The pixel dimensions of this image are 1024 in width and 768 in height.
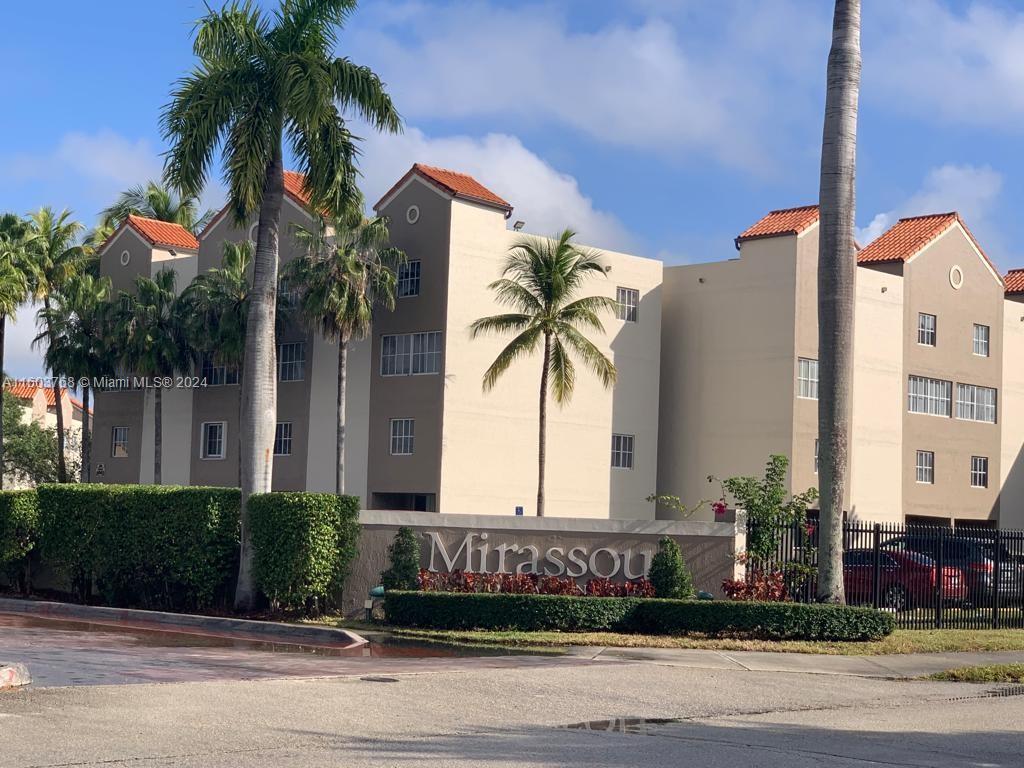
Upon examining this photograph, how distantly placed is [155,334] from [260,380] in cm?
2418

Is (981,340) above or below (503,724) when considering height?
above

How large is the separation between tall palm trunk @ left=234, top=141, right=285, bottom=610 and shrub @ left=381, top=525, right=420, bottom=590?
2.71 meters

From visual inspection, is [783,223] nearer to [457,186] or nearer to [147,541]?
[457,186]

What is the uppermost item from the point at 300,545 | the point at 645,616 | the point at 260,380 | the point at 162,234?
the point at 162,234

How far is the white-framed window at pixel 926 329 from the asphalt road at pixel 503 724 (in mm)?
36144

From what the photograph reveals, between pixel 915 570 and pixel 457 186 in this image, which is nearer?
pixel 915 570

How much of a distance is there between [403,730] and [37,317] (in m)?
44.9

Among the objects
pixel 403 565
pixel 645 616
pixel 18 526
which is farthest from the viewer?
pixel 18 526

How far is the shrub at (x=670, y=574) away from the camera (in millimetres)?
22859

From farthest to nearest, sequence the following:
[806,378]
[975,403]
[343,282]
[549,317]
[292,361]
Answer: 1. [975,403]
2. [292,361]
3. [806,378]
4. [343,282]
5. [549,317]

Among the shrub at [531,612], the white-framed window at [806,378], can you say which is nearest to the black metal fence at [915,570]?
the shrub at [531,612]

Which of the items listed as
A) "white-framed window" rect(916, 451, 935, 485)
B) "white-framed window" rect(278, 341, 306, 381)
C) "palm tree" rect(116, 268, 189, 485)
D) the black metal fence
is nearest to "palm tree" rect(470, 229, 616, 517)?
"white-framed window" rect(278, 341, 306, 381)

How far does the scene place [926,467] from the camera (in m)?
50.3

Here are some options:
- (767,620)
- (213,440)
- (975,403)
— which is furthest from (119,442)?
(767,620)
